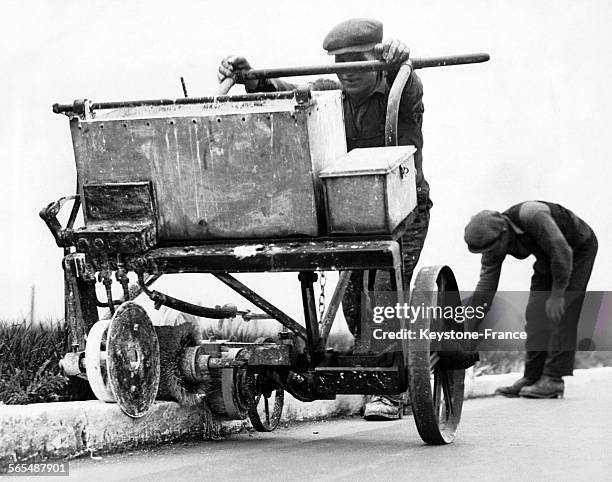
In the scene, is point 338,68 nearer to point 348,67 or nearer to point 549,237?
point 348,67

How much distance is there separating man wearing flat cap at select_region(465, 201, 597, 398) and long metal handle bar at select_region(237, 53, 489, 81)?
2540mm

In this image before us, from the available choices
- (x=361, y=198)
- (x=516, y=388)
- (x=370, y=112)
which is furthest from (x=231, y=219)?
(x=516, y=388)

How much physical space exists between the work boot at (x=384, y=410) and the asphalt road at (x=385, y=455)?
0.26 feet

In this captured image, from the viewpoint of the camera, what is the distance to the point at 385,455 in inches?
183

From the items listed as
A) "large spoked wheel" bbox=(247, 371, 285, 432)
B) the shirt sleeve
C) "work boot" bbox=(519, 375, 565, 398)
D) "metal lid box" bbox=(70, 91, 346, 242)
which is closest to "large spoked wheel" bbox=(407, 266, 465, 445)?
"metal lid box" bbox=(70, 91, 346, 242)

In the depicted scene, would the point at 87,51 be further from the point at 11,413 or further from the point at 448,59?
the point at 11,413

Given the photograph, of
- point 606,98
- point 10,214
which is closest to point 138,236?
point 10,214

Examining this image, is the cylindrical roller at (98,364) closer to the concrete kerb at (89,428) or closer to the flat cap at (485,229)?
the concrete kerb at (89,428)

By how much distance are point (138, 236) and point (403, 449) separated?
1.32m

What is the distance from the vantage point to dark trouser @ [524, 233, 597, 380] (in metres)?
7.75

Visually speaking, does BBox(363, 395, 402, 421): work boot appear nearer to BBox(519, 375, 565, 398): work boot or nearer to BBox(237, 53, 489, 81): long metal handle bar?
BBox(519, 375, 565, 398): work boot

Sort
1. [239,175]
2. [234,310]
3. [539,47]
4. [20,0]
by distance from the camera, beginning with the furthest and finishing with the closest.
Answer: [539,47] → [20,0] → [234,310] → [239,175]

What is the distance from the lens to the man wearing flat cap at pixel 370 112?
18.4ft

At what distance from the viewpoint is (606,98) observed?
9.81 m
